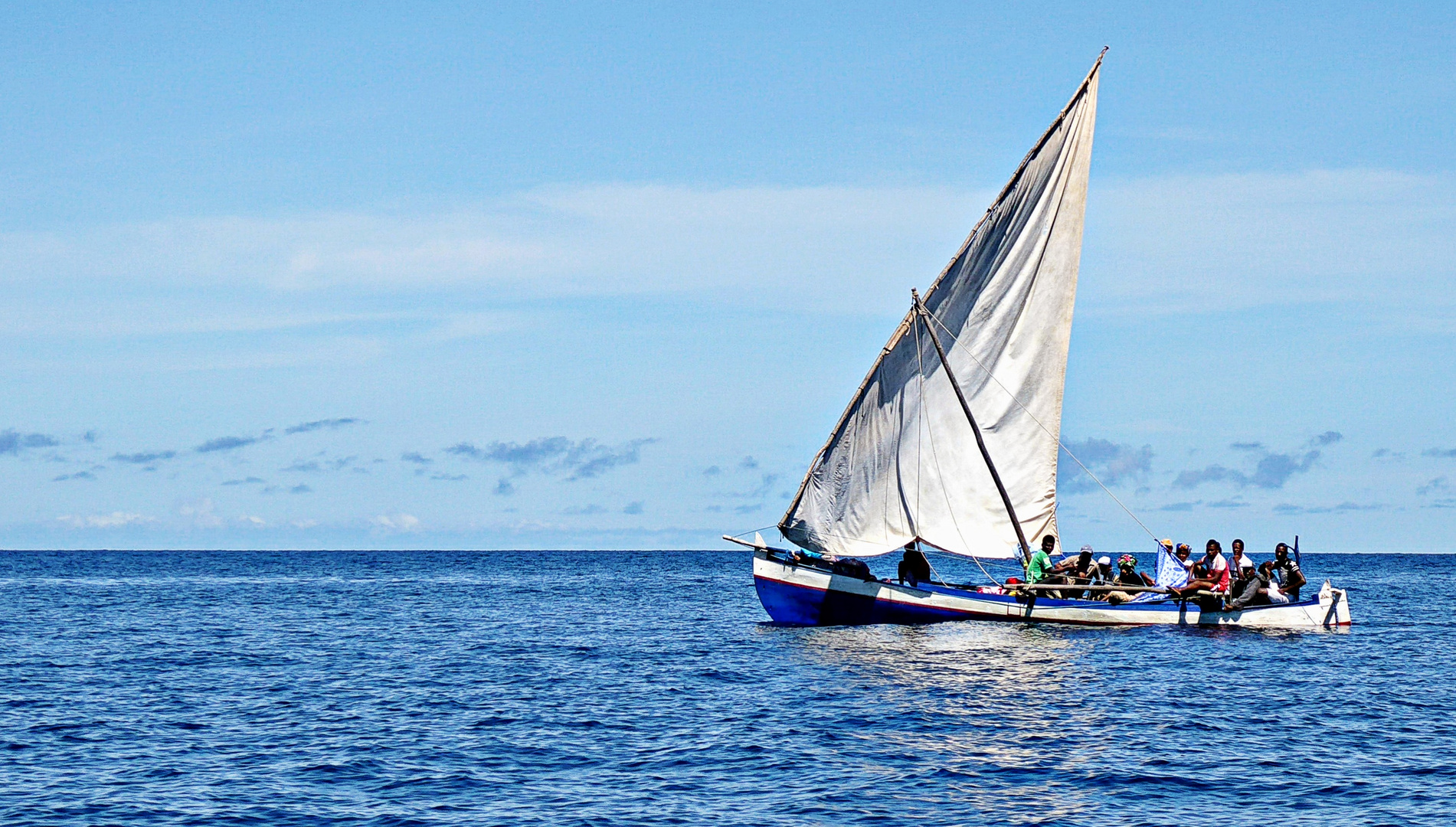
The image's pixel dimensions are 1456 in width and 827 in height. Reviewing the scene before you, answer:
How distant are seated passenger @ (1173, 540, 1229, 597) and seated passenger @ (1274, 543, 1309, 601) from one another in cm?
233

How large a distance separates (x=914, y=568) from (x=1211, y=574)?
29.4ft

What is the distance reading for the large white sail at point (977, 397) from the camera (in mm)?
42281

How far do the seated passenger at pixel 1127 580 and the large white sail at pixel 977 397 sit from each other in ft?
9.57

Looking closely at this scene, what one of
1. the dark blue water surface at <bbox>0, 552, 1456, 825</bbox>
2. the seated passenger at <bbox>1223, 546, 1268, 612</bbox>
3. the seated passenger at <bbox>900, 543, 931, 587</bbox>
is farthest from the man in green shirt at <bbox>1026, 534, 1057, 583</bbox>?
the seated passenger at <bbox>1223, 546, 1268, 612</bbox>

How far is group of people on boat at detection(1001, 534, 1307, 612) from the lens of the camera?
4212cm

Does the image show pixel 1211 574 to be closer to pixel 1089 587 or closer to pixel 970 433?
pixel 1089 587

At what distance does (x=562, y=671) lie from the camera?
36.2 metres

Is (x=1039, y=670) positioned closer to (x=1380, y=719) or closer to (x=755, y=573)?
(x=1380, y=719)

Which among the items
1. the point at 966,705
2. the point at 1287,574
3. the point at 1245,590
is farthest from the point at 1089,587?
the point at 966,705

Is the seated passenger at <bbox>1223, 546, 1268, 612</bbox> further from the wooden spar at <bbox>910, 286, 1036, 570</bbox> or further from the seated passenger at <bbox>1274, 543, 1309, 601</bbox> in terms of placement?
the wooden spar at <bbox>910, 286, 1036, 570</bbox>

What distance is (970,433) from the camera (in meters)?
43.3

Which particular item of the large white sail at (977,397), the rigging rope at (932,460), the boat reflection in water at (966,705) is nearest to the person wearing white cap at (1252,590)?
the large white sail at (977,397)

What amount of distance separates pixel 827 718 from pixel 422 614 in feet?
122

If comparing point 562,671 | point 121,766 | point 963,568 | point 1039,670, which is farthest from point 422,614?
point 963,568
